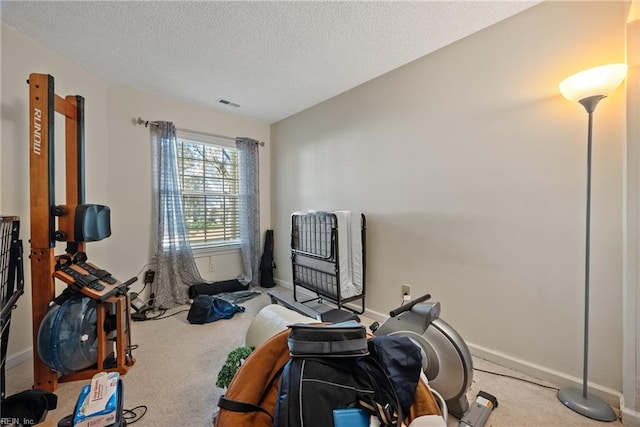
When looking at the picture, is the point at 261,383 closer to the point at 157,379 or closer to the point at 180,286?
the point at 157,379

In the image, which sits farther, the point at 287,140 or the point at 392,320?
the point at 287,140

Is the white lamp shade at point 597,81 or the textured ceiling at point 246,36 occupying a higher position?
the textured ceiling at point 246,36

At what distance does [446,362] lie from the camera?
1.39 m

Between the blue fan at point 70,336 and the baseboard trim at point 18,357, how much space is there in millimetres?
620

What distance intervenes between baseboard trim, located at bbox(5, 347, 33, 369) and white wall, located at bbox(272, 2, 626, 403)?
2.86 m

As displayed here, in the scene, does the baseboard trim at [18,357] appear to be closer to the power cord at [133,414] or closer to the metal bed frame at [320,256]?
the power cord at [133,414]

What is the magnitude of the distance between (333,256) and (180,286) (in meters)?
1.97

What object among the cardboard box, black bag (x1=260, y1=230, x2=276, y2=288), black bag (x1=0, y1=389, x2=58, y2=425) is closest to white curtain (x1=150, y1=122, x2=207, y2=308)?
black bag (x1=260, y1=230, x2=276, y2=288)

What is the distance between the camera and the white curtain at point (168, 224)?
3.05 metres

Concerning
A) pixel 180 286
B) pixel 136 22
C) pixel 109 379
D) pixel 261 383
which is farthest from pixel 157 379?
pixel 136 22

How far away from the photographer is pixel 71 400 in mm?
1572

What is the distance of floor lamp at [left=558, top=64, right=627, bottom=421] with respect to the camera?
1.32 m

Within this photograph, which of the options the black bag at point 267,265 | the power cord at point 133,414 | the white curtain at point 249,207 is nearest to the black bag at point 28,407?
the power cord at point 133,414

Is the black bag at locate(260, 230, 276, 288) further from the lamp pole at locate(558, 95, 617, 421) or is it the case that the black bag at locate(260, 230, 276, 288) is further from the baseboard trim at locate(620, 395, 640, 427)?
the baseboard trim at locate(620, 395, 640, 427)
